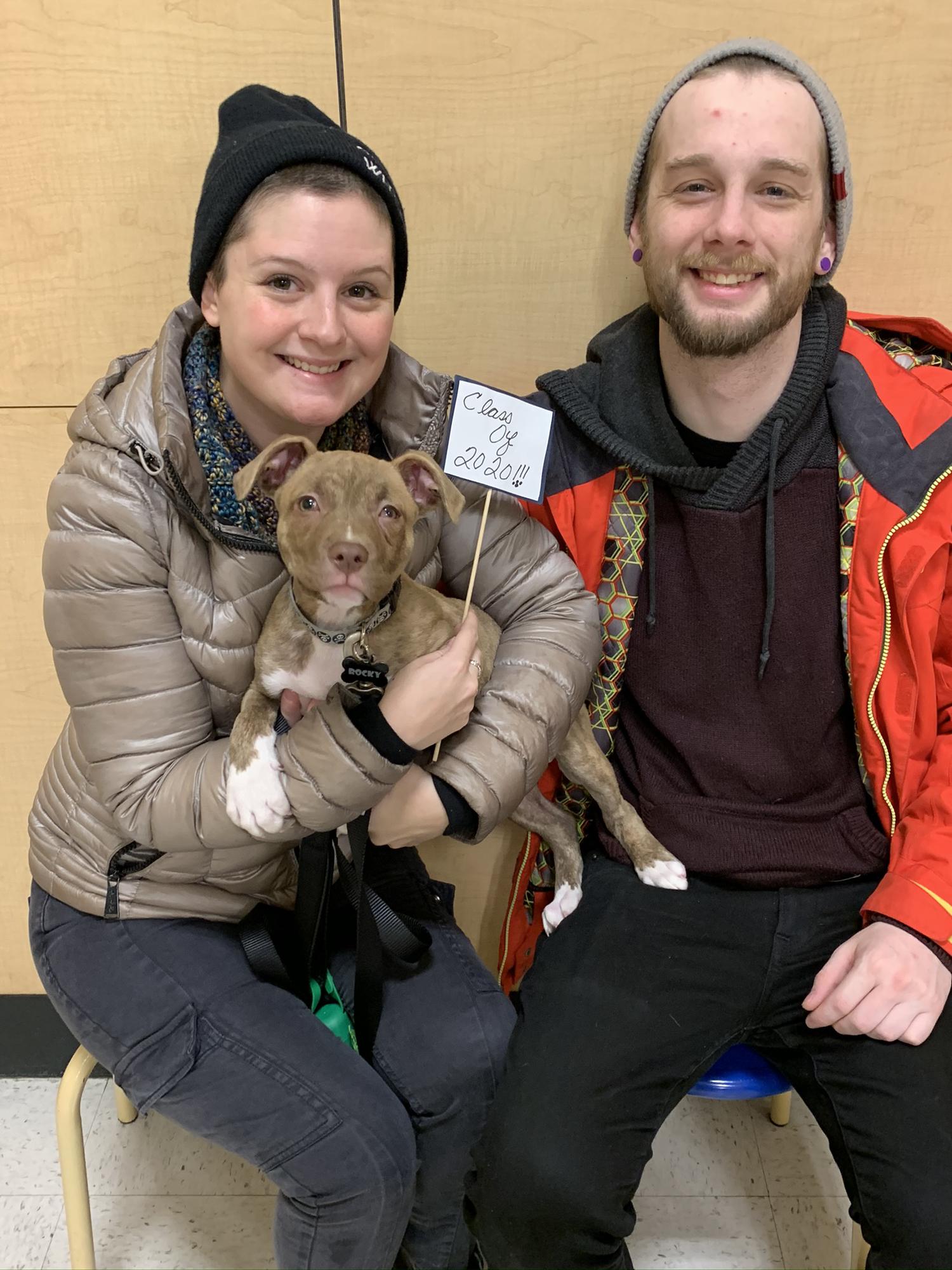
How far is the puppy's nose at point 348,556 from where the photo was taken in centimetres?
138

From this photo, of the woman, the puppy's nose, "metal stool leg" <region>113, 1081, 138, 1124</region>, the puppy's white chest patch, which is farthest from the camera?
"metal stool leg" <region>113, 1081, 138, 1124</region>

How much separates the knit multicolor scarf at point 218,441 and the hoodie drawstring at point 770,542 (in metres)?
0.89

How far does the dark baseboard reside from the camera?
97.9 inches

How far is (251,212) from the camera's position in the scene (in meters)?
1.46

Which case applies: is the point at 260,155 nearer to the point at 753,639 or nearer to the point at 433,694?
the point at 433,694

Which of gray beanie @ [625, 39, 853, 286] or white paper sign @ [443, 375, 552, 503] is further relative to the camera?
gray beanie @ [625, 39, 853, 286]

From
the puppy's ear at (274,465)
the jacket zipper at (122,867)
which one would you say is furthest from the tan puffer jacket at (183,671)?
the puppy's ear at (274,465)

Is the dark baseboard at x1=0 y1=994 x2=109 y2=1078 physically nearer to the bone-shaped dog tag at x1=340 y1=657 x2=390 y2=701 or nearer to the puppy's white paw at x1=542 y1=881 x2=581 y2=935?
the puppy's white paw at x1=542 y1=881 x2=581 y2=935

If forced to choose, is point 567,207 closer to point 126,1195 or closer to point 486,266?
point 486,266

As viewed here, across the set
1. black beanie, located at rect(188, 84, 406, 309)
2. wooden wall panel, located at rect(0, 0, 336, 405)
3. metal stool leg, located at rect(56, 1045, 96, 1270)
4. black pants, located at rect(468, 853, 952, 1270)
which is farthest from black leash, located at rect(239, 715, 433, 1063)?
wooden wall panel, located at rect(0, 0, 336, 405)

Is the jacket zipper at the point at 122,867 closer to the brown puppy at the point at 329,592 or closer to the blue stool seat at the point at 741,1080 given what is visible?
the brown puppy at the point at 329,592

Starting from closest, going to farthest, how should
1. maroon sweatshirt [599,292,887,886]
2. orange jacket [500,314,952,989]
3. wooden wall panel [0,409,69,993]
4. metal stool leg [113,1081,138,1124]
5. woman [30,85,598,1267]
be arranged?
woman [30,85,598,1267], orange jacket [500,314,952,989], maroon sweatshirt [599,292,887,886], wooden wall panel [0,409,69,993], metal stool leg [113,1081,138,1124]

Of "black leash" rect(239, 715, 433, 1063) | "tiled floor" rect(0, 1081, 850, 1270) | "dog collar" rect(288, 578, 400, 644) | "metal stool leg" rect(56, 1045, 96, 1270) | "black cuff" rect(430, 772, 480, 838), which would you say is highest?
"dog collar" rect(288, 578, 400, 644)

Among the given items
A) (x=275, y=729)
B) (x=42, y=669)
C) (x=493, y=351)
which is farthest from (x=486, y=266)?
(x=42, y=669)
